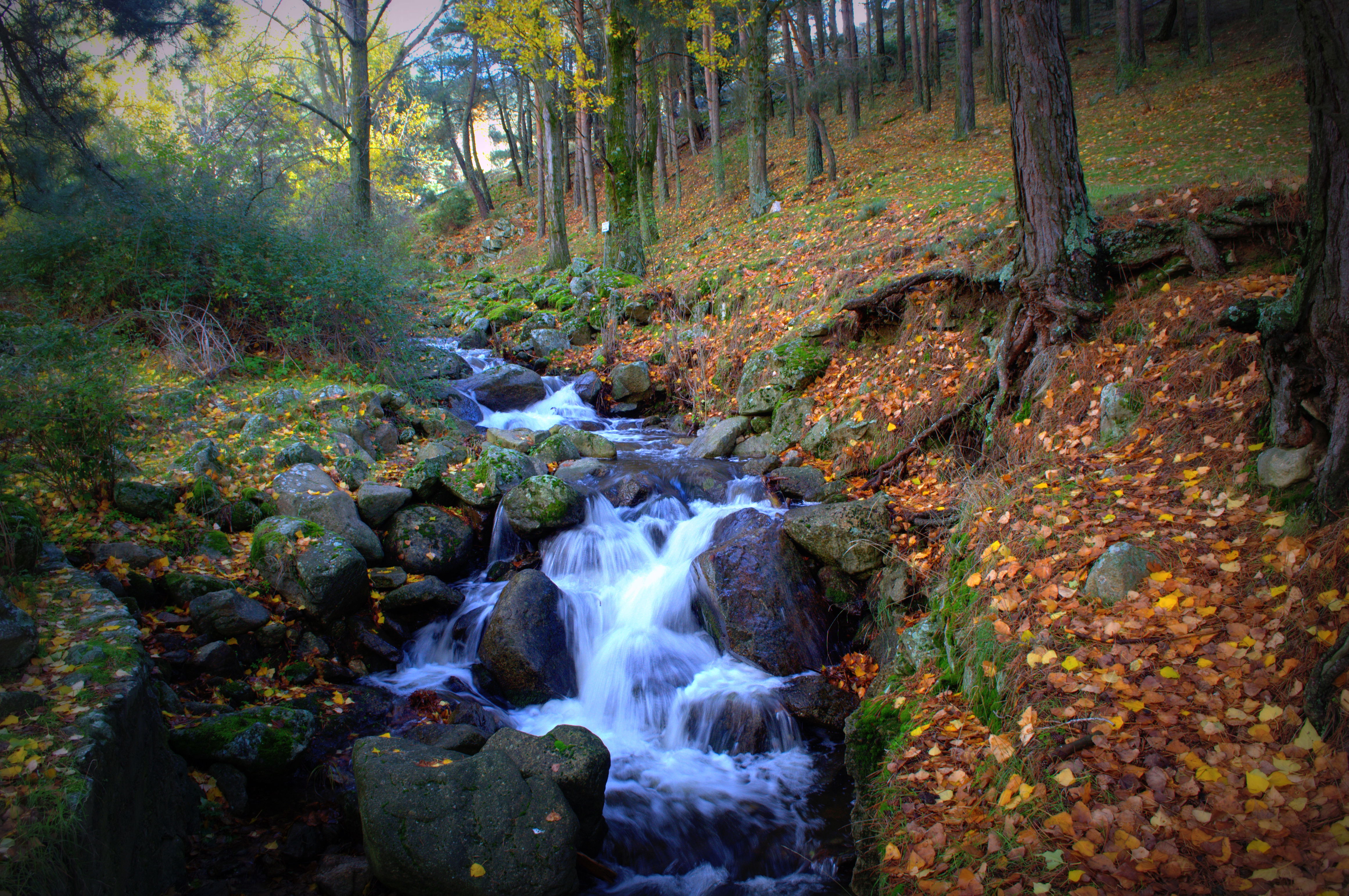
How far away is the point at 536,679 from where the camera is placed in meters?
6.00

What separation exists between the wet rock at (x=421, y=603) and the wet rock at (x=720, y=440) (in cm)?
407

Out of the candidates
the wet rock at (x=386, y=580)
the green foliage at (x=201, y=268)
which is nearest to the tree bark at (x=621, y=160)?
the green foliage at (x=201, y=268)

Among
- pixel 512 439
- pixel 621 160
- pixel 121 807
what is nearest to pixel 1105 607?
pixel 121 807

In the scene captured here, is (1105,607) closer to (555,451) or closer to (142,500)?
(555,451)

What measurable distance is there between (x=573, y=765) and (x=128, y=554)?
427 centimetres

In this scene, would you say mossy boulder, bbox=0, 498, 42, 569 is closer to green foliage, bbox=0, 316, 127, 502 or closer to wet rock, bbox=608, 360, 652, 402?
green foliage, bbox=0, 316, 127, 502

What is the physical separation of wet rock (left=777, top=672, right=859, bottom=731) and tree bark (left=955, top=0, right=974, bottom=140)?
18497 mm

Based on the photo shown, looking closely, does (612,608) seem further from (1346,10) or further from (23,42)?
(23,42)

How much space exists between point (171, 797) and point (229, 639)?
1679mm

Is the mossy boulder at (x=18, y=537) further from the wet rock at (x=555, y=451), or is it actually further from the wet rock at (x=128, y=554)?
the wet rock at (x=555, y=451)

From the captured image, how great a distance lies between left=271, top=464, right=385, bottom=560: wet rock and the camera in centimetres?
658

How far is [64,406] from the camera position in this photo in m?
5.37

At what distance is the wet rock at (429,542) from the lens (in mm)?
6914

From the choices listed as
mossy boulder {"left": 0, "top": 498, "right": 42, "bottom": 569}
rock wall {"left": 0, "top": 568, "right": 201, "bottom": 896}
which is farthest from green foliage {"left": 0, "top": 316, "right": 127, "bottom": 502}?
rock wall {"left": 0, "top": 568, "right": 201, "bottom": 896}
